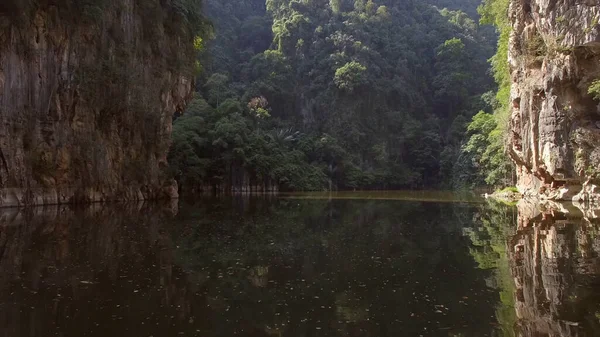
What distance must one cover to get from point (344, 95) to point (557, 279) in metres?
63.0

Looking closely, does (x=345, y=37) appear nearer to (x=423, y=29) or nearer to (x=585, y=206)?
(x=423, y=29)

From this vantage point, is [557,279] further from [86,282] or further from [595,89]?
[595,89]

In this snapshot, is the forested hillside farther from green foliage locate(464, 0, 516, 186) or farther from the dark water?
the dark water

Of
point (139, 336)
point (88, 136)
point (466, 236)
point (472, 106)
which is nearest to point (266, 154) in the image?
point (88, 136)

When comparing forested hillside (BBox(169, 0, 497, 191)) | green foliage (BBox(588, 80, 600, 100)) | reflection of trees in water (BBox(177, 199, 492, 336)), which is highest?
forested hillside (BBox(169, 0, 497, 191))

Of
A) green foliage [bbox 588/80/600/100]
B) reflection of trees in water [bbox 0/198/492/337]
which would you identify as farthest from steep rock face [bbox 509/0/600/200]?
reflection of trees in water [bbox 0/198/492/337]

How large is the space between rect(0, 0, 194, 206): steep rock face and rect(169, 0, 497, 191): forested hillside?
53.7ft

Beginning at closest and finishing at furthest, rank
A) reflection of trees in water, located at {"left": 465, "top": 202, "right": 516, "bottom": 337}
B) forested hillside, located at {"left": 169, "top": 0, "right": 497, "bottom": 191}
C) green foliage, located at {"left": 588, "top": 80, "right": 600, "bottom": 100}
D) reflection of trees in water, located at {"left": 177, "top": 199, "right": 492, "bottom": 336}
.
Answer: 1. reflection of trees in water, located at {"left": 177, "top": 199, "right": 492, "bottom": 336}
2. reflection of trees in water, located at {"left": 465, "top": 202, "right": 516, "bottom": 337}
3. green foliage, located at {"left": 588, "top": 80, "right": 600, "bottom": 100}
4. forested hillside, located at {"left": 169, "top": 0, "right": 497, "bottom": 191}

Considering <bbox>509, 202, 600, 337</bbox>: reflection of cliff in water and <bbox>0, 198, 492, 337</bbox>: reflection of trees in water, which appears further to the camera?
<bbox>0, 198, 492, 337</bbox>: reflection of trees in water

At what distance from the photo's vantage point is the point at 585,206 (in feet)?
74.3

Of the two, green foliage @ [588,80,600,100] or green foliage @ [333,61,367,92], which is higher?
green foliage @ [333,61,367,92]

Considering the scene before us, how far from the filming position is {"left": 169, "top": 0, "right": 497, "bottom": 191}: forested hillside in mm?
56750

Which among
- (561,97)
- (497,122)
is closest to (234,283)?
(561,97)

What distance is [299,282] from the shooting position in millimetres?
8797
